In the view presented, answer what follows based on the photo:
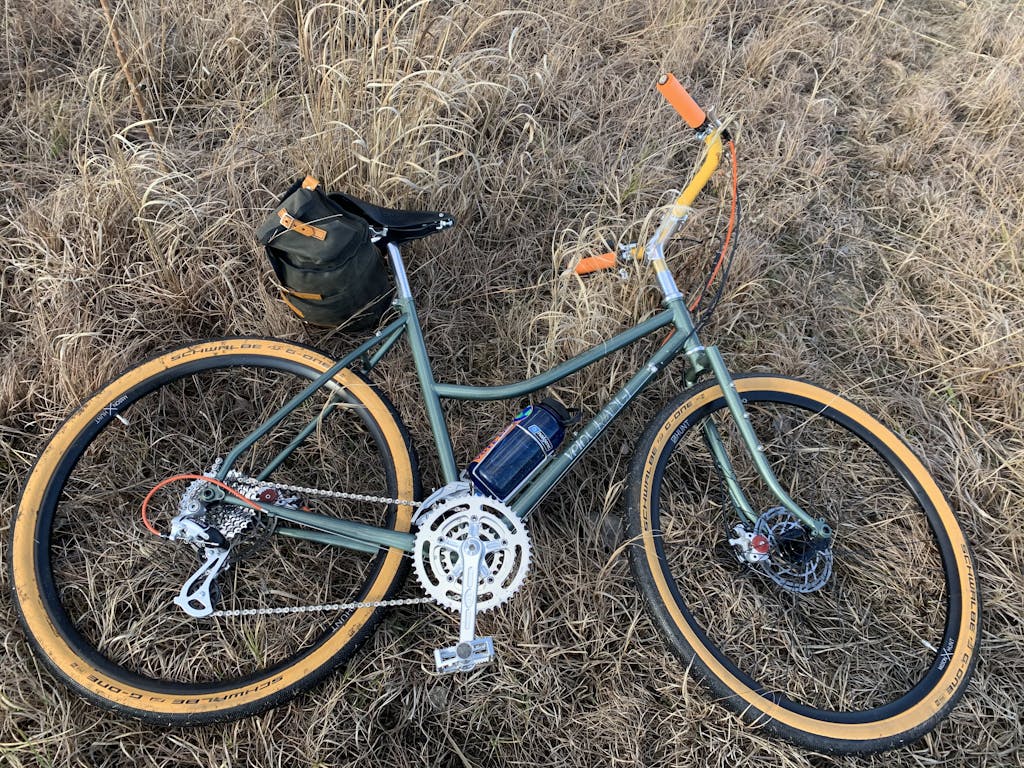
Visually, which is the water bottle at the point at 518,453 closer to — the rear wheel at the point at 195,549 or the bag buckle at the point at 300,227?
the rear wheel at the point at 195,549

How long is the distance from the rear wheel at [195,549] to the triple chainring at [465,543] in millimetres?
213

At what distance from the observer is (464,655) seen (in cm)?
201

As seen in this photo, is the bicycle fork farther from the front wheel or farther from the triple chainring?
the triple chainring

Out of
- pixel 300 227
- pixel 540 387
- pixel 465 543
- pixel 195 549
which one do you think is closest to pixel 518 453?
pixel 540 387

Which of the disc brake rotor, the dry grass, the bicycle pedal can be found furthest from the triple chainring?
the disc brake rotor

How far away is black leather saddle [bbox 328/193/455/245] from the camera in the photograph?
8.14ft

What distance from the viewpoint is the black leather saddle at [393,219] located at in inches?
97.7

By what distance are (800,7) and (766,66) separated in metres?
0.76

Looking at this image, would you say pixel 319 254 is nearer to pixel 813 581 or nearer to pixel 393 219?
pixel 393 219

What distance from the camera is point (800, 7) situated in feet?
14.6

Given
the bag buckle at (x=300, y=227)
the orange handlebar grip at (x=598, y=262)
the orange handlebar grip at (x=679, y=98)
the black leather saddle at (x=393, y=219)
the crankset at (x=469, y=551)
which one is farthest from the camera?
the black leather saddle at (x=393, y=219)

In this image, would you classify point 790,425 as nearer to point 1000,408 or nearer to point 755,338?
point 755,338

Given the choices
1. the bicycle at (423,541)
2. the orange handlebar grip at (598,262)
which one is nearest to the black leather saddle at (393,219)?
the bicycle at (423,541)

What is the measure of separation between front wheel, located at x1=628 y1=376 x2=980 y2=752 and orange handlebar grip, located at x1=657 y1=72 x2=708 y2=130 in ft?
Answer: 3.41
